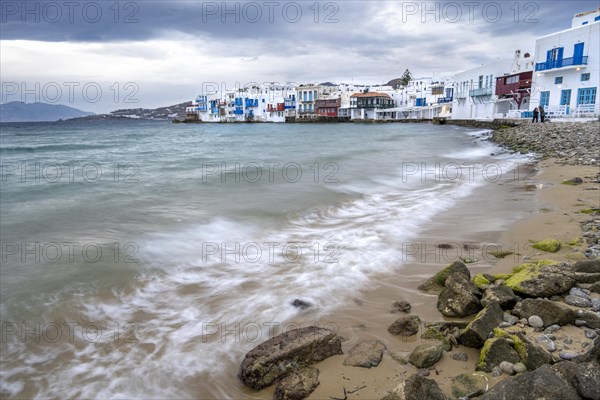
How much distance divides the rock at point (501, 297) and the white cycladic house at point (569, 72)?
31.6 meters

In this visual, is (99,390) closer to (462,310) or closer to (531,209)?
(462,310)

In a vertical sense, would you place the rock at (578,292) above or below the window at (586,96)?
below

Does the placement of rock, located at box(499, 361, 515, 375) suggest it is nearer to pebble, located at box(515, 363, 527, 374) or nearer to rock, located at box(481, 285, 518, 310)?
pebble, located at box(515, 363, 527, 374)

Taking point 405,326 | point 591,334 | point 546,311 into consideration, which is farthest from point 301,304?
point 591,334

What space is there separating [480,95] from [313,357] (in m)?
57.1

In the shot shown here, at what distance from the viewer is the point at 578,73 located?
3259 centimetres

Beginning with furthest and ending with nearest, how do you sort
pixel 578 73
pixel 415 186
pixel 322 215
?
pixel 578 73 → pixel 415 186 → pixel 322 215

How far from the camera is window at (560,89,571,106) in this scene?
3379cm

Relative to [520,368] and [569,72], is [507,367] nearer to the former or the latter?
[520,368]

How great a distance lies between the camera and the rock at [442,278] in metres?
5.07

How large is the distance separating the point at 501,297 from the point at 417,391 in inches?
74.2

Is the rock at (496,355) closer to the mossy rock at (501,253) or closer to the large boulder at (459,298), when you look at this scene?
the large boulder at (459,298)

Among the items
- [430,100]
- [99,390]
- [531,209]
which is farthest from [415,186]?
[430,100]

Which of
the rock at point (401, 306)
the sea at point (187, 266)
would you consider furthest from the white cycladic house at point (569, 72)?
the rock at point (401, 306)
